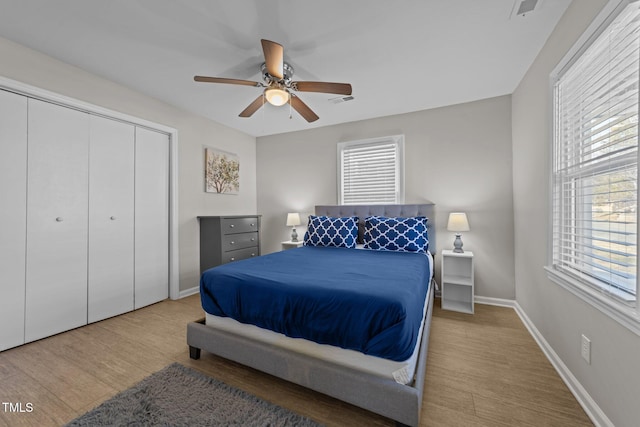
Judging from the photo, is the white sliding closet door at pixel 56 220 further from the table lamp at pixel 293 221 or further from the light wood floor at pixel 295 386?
the table lamp at pixel 293 221

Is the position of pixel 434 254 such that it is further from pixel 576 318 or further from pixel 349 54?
pixel 349 54

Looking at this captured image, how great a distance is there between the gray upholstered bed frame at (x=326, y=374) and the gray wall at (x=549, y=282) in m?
0.89

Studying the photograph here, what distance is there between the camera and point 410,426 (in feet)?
4.12

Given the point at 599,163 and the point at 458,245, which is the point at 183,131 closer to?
the point at 458,245

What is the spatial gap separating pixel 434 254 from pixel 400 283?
6.53 ft

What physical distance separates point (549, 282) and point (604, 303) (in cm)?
84

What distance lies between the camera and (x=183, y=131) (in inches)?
138

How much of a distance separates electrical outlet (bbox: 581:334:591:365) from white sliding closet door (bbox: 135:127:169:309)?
4066 mm

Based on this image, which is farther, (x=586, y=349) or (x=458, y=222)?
(x=458, y=222)

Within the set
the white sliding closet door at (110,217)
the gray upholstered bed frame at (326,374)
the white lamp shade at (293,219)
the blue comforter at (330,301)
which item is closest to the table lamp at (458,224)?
the blue comforter at (330,301)

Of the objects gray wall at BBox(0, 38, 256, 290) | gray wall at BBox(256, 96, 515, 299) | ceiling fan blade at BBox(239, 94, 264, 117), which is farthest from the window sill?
gray wall at BBox(0, 38, 256, 290)

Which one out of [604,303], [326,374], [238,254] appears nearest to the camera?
[604,303]

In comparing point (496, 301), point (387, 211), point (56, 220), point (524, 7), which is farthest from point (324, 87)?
point (496, 301)

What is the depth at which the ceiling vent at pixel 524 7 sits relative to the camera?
1.68 meters
